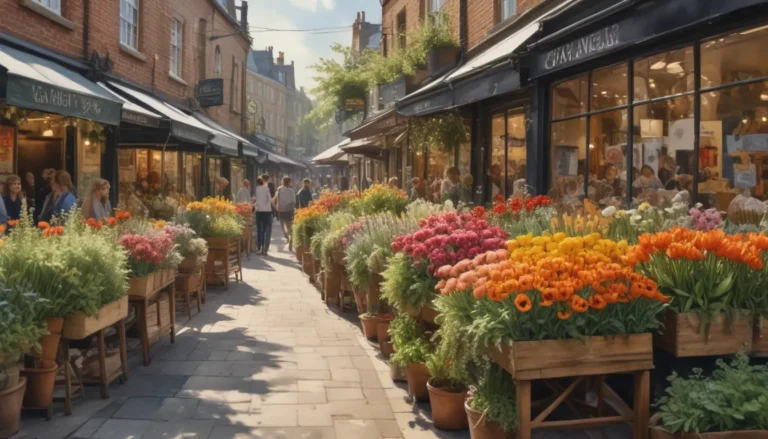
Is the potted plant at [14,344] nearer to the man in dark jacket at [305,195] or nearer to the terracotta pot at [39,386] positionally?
the terracotta pot at [39,386]

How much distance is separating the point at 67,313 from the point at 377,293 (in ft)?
10.7

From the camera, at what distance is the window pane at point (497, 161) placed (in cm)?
1225

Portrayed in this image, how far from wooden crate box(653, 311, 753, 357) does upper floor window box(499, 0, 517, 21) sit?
9.38 meters

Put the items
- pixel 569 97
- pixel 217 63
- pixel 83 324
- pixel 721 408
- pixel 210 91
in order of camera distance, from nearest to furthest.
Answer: pixel 721 408 < pixel 83 324 < pixel 569 97 < pixel 210 91 < pixel 217 63

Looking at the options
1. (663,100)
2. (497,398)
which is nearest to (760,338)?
(497,398)

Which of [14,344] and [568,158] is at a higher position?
[568,158]

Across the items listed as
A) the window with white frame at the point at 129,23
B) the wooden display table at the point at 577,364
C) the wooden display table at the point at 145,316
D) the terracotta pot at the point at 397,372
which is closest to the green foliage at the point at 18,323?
the wooden display table at the point at 145,316

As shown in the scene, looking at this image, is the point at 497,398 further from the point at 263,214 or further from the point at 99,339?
the point at 263,214

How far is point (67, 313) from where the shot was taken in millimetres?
4902

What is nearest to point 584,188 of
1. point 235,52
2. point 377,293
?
point 377,293

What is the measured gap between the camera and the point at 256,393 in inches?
217

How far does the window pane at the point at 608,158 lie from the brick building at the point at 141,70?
19.7 feet

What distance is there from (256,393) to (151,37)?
1257 cm

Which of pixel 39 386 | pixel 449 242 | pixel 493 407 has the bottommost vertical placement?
pixel 39 386
